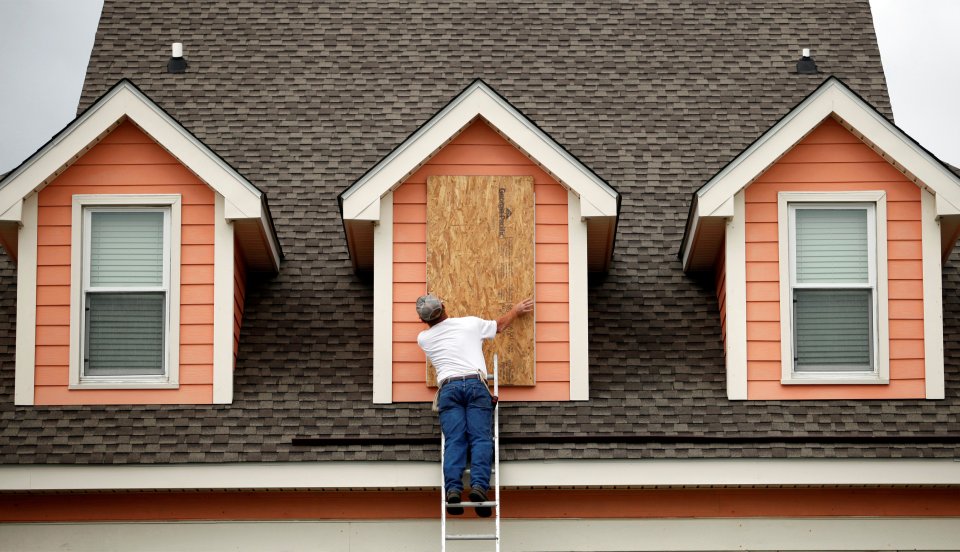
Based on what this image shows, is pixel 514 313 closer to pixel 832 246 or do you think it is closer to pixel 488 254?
pixel 488 254

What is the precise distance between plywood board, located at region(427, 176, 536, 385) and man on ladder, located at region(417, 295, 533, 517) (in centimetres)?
22

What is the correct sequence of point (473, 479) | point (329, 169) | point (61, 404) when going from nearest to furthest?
point (473, 479)
point (61, 404)
point (329, 169)

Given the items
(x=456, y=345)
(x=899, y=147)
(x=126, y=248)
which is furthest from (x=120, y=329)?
(x=899, y=147)

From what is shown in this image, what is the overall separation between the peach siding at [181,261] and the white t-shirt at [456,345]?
68.7 inches

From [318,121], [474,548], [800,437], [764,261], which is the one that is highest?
[318,121]

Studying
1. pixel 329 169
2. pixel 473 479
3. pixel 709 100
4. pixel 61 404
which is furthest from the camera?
pixel 709 100

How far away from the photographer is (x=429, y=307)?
1004 cm

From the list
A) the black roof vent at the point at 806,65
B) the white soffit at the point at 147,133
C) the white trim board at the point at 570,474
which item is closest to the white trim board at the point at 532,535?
the white trim board at the point at 570,474

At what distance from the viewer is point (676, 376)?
1068 cm

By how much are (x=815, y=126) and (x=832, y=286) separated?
123 cm

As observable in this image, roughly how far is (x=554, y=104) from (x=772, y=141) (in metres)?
3.32

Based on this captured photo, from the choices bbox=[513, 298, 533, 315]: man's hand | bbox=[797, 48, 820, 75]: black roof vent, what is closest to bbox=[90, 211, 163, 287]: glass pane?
bbox=[513, 298, 533, 315]: man's hand

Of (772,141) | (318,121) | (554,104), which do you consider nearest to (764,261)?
(772,141)

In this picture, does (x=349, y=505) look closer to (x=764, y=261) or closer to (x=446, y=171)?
(x=446, y=171)
